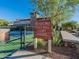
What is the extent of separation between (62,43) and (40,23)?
2291 mm

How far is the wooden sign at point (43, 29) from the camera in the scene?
11.1 m

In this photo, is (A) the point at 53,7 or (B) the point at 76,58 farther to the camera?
(A) the point at 53,7

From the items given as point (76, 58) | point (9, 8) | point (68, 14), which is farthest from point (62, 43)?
point (9, 8)

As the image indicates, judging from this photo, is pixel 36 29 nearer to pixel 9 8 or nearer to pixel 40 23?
pixel 40 23

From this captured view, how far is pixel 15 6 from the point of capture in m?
34.2

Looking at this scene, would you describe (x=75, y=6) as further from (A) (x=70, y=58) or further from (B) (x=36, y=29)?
(A) (x=70, y=58)

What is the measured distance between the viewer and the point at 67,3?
18656 millimetres

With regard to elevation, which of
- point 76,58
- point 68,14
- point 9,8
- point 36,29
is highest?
point 9,8

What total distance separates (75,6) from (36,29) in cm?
887

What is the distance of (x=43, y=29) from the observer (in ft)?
36.9

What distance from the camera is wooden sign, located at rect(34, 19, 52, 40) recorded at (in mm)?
11086

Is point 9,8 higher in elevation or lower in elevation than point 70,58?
higher

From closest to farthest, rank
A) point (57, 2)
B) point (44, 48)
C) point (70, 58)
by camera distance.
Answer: point (70, 58), point (44, 48), point (57, 2)

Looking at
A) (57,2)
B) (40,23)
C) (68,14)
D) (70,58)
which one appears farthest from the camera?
(68,14)
